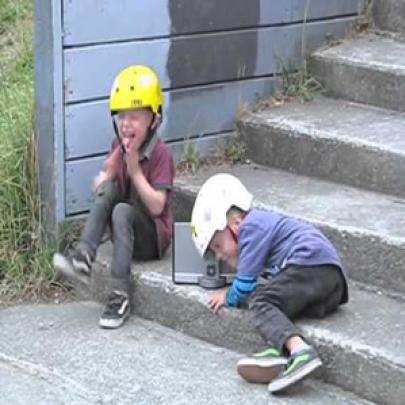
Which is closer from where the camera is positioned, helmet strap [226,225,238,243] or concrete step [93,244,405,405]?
concrete step [93,244,405,405]

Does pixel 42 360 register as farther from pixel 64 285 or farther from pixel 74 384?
pixel 64 285

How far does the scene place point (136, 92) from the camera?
4.85 meters

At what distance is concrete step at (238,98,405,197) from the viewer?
5258mm

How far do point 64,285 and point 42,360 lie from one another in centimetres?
76

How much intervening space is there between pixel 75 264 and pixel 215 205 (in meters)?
0.76

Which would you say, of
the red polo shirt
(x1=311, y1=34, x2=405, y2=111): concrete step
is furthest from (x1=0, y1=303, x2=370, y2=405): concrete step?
(x1=311, y1=34, x2=405, y2=111): concrete step

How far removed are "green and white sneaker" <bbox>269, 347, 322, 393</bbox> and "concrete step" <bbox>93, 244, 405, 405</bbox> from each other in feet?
0.37

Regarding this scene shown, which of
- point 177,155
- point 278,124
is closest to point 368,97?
point 278,124

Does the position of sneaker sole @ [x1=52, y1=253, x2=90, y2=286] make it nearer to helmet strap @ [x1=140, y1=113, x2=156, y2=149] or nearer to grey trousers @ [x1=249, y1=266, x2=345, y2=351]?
helmet strap @ [x1=140, y1=113, x2=156, y2=149]

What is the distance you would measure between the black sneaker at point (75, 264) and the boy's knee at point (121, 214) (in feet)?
0.61

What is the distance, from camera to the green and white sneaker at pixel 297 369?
4.11m

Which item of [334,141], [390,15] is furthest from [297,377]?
[390,15]

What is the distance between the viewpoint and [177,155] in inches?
223

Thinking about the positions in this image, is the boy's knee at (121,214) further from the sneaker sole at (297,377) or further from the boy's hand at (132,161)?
the sneaker sole at (297,377)
